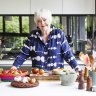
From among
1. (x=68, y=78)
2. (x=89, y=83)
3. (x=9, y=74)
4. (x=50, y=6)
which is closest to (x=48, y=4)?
(x=50, y=6)

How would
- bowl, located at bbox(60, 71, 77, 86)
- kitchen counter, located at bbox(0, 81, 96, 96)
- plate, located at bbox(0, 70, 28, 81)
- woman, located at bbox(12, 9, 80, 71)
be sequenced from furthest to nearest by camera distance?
woman, located at bbox(12, 9, 80, 71)
plate, located at bbox(0, 70, 28, 81)
bowl, located at bbox(60, 71, 77, 86)
kitchen counter, located at bbox(0, 81, 96, 96)

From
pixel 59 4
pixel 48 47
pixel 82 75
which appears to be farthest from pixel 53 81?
pixel 59 4

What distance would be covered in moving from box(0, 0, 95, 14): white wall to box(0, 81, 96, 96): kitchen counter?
8.01ft

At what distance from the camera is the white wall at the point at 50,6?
444cm

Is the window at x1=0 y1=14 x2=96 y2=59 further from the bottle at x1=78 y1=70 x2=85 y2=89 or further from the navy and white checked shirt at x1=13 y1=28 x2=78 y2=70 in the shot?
the bottle at x1=78 y1=70 x2=85 y2=89

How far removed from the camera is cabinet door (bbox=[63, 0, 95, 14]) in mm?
4441

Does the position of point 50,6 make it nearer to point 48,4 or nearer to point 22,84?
point 48,4

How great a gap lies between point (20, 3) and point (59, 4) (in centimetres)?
61

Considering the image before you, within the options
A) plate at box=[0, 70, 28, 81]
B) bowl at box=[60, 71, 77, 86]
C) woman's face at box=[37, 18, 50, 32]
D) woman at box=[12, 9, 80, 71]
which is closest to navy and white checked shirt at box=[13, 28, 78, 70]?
woman at box=[12, 9, 80, 71]

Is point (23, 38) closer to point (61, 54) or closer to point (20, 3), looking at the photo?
point (20, 3)

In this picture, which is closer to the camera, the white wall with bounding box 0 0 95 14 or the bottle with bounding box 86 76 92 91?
the bottle with bounding box 86 76 92 91

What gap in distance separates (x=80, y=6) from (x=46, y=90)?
8.76ft

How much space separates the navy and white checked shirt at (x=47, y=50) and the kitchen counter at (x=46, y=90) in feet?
2.04

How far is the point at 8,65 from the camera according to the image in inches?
172
